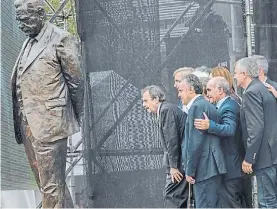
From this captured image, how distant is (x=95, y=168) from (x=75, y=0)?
2.02 meters

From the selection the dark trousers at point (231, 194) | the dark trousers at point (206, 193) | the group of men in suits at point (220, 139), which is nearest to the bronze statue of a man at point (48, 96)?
the group of men in suits at point (220, 139)

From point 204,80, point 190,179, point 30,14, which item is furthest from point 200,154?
point 30,14

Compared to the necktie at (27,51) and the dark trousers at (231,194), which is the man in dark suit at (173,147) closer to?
the dark trousers at (231,194)

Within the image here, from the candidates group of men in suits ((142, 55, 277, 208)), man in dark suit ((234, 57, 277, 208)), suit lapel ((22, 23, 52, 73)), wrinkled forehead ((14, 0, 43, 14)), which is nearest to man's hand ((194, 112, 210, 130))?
group of men in suits ((142, 55, 277, 208))

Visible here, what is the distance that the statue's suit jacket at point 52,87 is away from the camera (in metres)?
7.90

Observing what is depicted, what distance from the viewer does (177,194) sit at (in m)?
8.43

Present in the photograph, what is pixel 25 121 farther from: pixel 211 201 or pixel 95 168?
pixel 95 168

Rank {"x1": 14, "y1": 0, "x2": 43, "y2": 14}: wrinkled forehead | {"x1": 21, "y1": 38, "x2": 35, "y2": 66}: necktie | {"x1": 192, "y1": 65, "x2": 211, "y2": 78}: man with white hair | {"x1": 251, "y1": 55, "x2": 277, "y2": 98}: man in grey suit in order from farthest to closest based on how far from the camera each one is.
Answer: {"x1": 192, "y1": 65, "x2": 211, "y2": 78}: man with white hair, {"x1": 251, "y1": 55, "x2": 277, "y2": 98}: man in grey suit, {"x1": 21, "y1": 38, "x2": 35, "y2": 66}: necktie, {"x1": 14, "y1": 0, "x2": 43, "y2": 14}: wrinkled forehead

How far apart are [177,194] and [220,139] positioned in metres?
0.70

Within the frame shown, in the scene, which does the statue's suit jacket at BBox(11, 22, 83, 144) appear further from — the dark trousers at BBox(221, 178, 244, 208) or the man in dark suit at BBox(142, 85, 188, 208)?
the dark trousers at BBox(221, 178, 244, 208)

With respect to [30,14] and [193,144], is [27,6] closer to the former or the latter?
[30,14]

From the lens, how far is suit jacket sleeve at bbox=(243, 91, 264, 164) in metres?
8.02

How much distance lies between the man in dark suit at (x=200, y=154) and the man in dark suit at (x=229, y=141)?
0.50 ft

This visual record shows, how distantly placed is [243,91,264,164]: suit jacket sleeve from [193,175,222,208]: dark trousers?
0.37 metres
